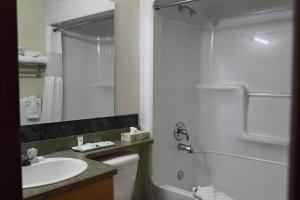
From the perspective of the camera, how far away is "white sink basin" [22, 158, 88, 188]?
137cm

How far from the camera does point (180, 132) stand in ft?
7.95

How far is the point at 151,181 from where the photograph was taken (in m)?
2.12

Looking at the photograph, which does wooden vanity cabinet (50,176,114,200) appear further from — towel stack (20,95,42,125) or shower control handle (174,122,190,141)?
shower control handle (174,122,190,141)

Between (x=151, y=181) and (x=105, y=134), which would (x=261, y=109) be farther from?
(x=105, y=134)

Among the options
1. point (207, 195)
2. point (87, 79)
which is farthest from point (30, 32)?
point (207, 195)

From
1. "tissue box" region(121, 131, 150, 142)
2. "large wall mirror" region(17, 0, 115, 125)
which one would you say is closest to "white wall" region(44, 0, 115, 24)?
"large wall mirror" region(17, 0, 115, 125)

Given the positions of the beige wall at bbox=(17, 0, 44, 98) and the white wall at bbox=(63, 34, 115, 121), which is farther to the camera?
the white wall at bbox=(63, 34, 115, 121)

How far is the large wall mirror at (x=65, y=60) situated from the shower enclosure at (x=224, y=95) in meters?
0.41

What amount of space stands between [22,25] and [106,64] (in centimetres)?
71

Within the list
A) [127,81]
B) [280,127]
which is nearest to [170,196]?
[127,81]

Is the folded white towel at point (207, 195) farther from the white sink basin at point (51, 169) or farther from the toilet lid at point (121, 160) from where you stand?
the white sink basin at point (51, 169)

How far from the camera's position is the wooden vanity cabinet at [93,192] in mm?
1211

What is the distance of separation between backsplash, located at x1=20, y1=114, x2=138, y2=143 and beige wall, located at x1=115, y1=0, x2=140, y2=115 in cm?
9

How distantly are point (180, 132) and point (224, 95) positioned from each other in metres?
0.58
